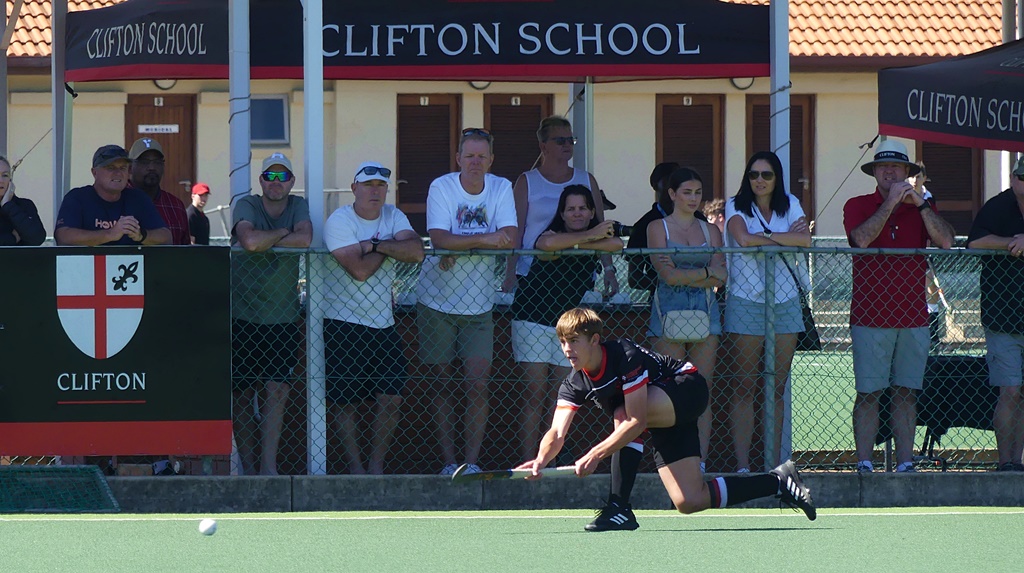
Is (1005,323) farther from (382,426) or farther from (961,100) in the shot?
(382,426)

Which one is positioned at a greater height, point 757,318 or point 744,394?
point 757,318

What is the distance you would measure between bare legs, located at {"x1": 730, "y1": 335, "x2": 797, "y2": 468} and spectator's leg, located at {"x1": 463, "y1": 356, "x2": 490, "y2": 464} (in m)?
1.51

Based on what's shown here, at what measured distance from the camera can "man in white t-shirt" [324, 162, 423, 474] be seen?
29.1 ft

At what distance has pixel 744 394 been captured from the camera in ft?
30.1

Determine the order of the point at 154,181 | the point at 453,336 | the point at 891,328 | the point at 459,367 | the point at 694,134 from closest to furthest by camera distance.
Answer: the point at 453,336 → the point at 891,328 → the point at 459,367 → the point at 154,181 → the point at 694,134

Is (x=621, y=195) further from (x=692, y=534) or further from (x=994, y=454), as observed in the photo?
(x=692, y=534)

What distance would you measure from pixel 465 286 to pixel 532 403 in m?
0.82

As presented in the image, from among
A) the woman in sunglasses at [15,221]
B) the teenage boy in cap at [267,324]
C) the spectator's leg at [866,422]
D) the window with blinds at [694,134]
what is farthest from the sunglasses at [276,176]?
the window with blinds at [694,134]

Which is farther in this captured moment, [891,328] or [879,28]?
[879,28]

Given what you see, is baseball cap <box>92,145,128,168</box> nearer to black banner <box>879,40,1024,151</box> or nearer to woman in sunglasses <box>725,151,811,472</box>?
woman in sunglasses <box>725,151,811,472</box>

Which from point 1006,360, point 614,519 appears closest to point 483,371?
point 614,519

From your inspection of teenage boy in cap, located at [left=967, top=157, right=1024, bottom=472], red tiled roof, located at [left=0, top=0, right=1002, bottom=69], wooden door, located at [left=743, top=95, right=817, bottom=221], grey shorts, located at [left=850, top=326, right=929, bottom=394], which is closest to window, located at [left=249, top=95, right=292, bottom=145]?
red tiled roof, located at [left=0, top=0, right=1002, bottom=69]

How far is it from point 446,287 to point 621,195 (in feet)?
45.2

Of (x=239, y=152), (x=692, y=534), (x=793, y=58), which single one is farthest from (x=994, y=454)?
(x=793, y=58)
